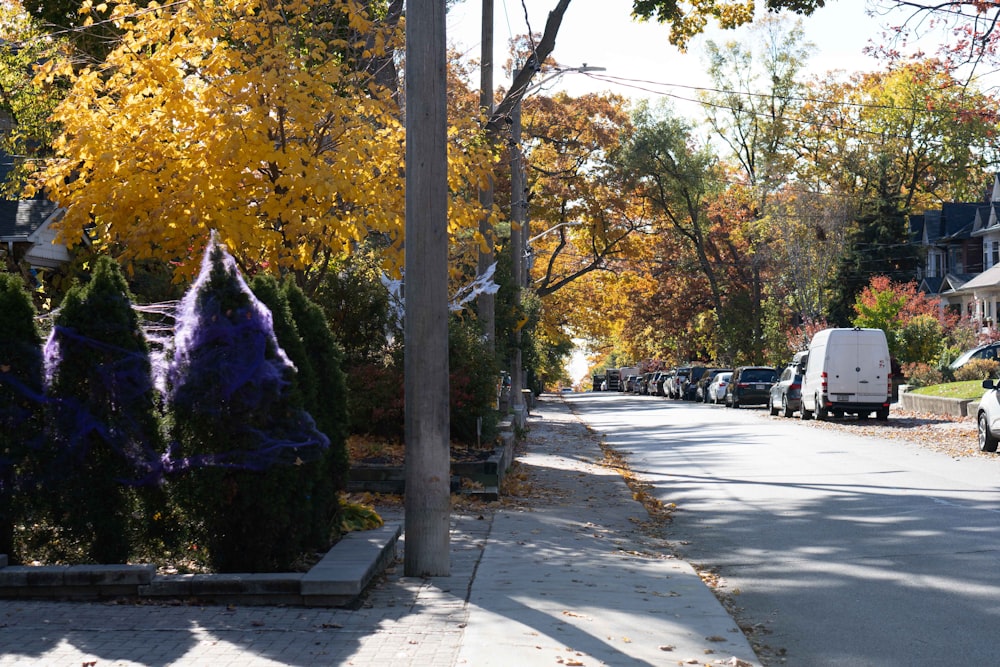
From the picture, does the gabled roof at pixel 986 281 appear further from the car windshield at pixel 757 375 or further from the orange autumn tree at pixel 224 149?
the orange autumn tree at pixel 224 149

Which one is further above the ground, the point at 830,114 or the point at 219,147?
the point at 830,114

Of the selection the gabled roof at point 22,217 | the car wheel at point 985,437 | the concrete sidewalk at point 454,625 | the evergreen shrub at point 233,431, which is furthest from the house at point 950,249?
the evergreen shrub at point 233,431

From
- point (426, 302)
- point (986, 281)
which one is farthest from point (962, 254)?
point (426, 302)

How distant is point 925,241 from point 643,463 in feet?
182

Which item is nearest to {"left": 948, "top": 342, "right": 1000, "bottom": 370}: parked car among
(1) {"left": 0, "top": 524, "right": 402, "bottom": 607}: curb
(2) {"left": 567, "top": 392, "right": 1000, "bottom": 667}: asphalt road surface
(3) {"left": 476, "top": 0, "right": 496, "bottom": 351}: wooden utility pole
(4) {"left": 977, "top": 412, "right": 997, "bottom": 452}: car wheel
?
(2) {"left": 567, "top": 392, "right": 1000, "bottom": 667}: asphalt road surface

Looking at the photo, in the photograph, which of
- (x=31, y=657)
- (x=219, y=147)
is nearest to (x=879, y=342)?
(x=219, y=147)

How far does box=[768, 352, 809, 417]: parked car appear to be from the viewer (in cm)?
3503

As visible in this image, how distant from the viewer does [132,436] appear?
26.7ft

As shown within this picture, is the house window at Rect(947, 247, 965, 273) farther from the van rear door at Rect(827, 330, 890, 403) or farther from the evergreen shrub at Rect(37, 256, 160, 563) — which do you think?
the evergreen shrub at Rect(37, 256, 160, 563)

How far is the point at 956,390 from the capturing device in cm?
3412

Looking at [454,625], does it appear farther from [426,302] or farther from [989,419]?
[989,419]

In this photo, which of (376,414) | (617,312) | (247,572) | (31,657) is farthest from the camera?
(617,312)

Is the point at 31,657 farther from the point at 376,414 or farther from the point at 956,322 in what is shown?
the point at 956,322

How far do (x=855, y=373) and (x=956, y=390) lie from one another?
492 cm
